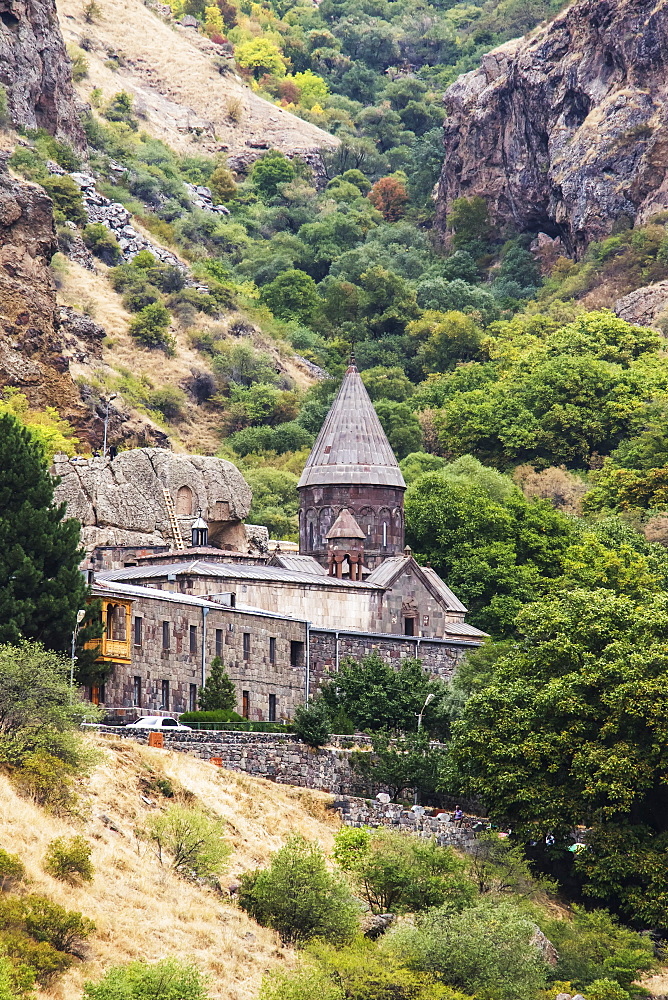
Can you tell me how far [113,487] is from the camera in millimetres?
78375

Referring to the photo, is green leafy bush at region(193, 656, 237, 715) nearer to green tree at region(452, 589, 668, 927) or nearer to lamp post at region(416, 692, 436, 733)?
lamp post at region(416, 692, 436, 733)

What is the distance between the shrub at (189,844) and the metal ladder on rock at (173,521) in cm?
3118

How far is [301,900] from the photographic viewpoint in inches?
1825

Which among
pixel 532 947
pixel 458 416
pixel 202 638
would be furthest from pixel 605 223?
pixel 532 947

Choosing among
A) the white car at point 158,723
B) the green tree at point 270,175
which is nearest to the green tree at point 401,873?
the white car at point 158,723

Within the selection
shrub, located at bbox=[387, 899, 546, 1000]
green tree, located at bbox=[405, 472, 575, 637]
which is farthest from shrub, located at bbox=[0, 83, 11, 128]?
shrub, located at bbox=[387, 899, 546, 1000]

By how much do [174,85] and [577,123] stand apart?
57.5 metres

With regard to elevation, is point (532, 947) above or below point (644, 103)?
below

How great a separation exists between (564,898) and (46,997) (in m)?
21.0

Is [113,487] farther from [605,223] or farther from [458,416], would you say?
[605,223]

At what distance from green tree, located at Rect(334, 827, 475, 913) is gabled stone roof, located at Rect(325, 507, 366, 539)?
28173 millimetres

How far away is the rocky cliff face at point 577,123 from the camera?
126 meters

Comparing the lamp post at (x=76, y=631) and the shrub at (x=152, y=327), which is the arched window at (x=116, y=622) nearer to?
the lamp post at (x=76, y=631)

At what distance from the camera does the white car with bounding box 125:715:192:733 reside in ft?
182
